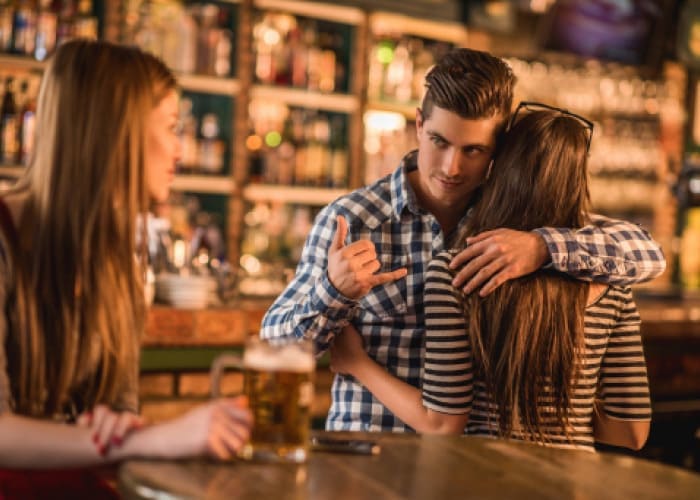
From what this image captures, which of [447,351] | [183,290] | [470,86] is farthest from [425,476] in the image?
[183,290]

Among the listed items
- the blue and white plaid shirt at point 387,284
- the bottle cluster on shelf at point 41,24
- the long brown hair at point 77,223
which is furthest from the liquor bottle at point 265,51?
the long brown hair at point 77,223

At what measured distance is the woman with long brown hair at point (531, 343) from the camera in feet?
6.06

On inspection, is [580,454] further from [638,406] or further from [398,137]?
[398,137]

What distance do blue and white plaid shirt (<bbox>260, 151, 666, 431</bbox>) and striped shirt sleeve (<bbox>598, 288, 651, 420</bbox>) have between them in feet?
0.27

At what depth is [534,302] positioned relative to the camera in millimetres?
1869

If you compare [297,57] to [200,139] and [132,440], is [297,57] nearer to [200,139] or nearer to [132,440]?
[200,139]

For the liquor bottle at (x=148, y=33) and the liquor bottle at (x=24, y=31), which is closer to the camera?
the liquor bottle at (x=24, y=31)

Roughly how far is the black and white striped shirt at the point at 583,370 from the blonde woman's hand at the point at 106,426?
633 millimetres

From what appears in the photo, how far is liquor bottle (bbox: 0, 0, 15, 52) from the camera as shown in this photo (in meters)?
4.45

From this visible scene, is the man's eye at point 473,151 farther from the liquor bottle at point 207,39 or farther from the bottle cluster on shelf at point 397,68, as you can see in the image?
the bottle cluster on shelf at point 397,68

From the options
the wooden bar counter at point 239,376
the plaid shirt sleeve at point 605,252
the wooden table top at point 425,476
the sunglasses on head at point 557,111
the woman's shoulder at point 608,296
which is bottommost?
the wooden bar counter at point 239,376

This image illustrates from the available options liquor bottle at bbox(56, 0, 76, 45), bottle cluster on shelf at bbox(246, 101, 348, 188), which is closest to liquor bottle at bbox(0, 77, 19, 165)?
liquor bottle at bbox(56, 0, 76, 45)

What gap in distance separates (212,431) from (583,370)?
0.83m

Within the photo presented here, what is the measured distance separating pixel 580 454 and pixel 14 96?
3627 mm
